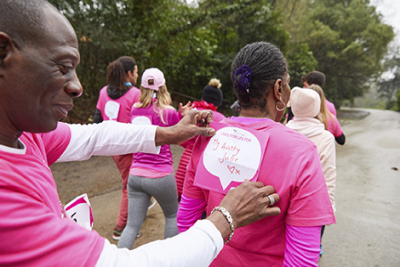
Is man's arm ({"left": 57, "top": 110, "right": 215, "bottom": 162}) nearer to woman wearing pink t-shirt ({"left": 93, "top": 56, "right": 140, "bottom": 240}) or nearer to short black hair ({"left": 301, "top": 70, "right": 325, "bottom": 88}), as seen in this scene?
woman wearing pink t-shirt ({"left": 93, "top": 56, "right": 140, "bottom": 240})

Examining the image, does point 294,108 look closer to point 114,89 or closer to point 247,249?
point 247,249

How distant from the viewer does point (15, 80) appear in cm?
70

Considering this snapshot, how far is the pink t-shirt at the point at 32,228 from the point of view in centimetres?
61

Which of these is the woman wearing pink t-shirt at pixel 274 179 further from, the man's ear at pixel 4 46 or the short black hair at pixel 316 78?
the short black hair at pixel 316 78

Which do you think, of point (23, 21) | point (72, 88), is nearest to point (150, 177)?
point (72, 88)

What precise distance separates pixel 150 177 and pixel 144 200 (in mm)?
295

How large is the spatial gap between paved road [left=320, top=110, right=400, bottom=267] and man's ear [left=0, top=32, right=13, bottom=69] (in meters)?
3.46

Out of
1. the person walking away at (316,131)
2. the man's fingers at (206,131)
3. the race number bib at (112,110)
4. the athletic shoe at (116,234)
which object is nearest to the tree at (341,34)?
the person walking away at (316,131)

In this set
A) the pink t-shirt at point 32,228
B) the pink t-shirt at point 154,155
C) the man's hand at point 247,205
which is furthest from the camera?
Answer: the pink t-shirt at point 154,155

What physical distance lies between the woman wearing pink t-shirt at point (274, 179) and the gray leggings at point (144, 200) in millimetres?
1037

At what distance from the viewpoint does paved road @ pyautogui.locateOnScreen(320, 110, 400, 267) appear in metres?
3.02

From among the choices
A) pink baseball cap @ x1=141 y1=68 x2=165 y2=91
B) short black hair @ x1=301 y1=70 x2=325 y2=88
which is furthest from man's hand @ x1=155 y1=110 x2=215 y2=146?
short black hair @ x1=301 y1=70 x2=325 y2=88

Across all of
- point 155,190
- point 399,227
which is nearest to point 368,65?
point 399,227

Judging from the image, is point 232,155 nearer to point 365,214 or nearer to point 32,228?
point 32,228
